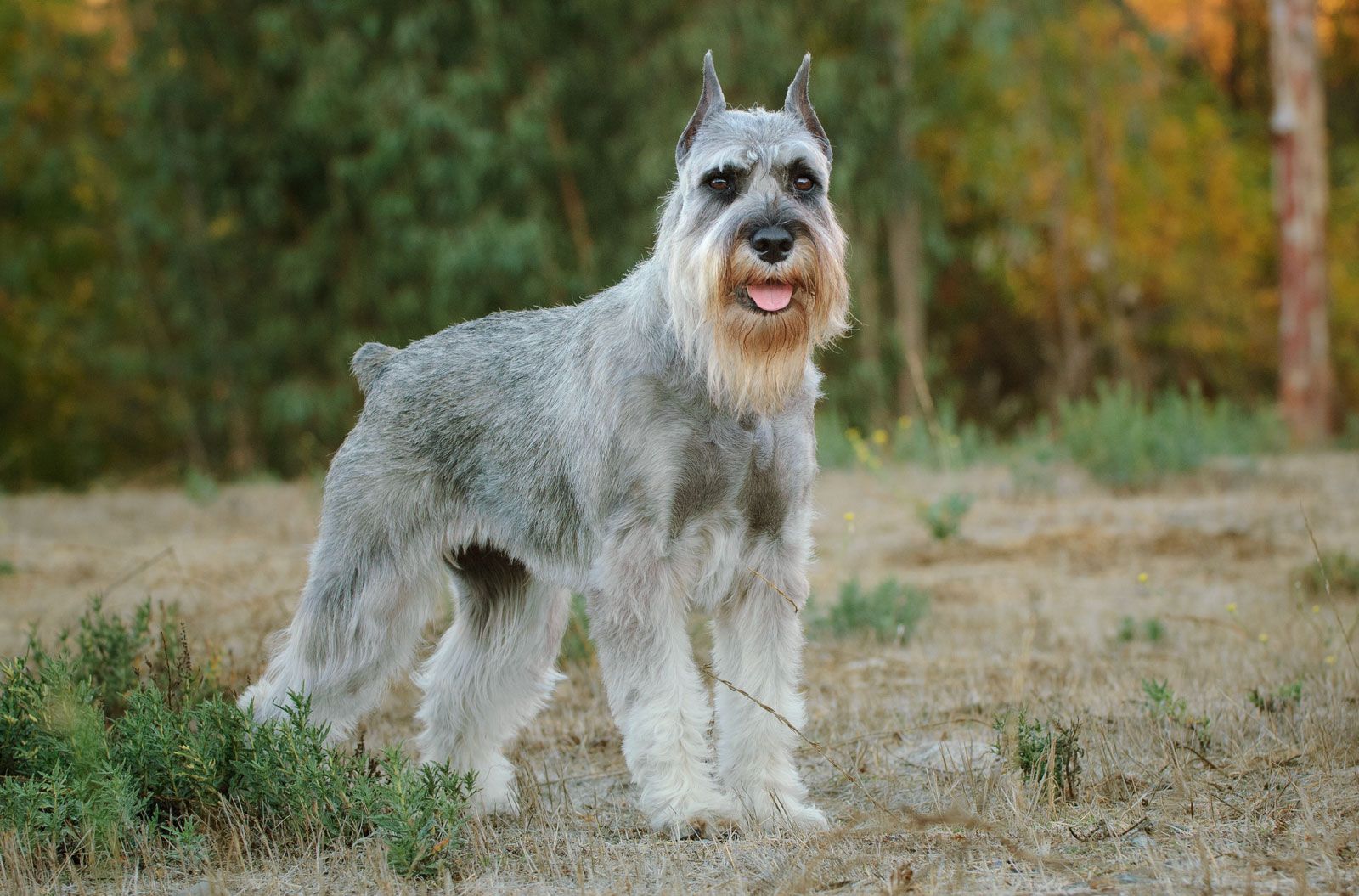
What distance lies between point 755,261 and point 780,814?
6.29 ft

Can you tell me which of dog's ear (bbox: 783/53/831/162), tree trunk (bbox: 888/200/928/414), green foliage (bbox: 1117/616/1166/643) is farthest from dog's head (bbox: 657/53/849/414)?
tree trunk (bbox: 888/200/928/414)

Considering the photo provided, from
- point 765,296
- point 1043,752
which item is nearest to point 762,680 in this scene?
point 1043,752

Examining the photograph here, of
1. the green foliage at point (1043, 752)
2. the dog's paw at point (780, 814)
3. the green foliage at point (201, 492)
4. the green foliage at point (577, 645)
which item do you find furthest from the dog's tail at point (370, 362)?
the green foliage at point (201, 492)

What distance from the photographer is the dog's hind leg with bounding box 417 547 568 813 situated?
227 inches

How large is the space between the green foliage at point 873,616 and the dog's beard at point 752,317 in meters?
3.42

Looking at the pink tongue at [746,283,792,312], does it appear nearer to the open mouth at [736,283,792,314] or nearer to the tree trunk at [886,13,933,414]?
the open mouth at [736,283,792,314]

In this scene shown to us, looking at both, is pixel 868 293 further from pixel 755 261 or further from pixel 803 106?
pixel 755 261

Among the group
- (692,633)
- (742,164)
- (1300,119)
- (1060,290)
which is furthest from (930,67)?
(742,164)

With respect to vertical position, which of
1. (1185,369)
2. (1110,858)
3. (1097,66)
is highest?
(1097,66)

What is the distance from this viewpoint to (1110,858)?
4.11 m

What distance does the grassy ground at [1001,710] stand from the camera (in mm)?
4172

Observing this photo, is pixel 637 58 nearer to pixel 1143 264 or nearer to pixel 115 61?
pixel 1143 264

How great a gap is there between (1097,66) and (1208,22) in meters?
8.28

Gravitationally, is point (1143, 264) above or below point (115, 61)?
below
